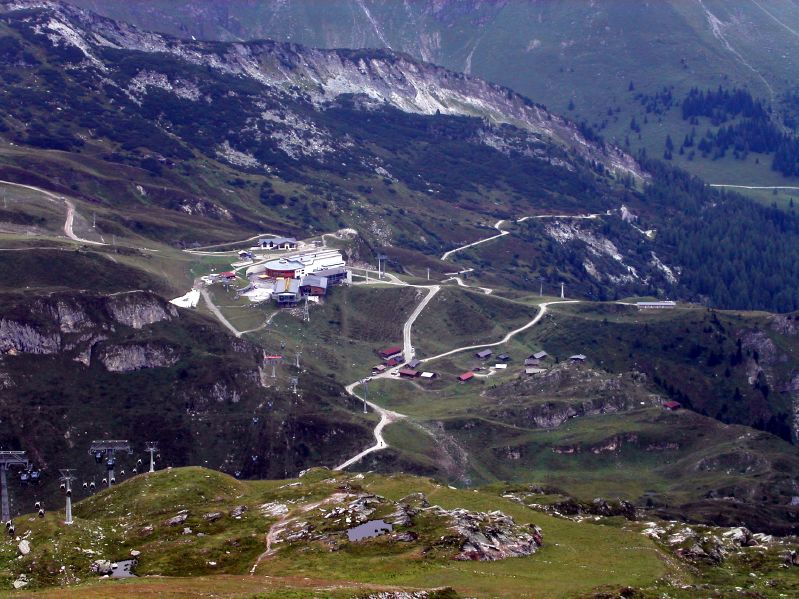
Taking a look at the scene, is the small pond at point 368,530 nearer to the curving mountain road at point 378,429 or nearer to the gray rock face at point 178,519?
the gray rock face at point 178,519

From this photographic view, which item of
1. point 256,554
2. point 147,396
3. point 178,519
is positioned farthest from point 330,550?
point 147,396

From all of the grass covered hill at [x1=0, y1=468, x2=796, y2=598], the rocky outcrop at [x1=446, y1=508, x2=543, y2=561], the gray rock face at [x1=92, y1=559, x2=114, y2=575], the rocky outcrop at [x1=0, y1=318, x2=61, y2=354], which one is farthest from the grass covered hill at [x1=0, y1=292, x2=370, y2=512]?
the rocky outcrop at [x1=446, y1=508, x2=543, y2=561]

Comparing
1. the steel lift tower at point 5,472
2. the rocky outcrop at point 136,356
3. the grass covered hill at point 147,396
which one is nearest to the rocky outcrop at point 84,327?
the rocky outcrop at point 136,356

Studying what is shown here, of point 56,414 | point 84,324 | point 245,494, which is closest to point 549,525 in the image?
point 245,494

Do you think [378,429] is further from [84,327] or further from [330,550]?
[330,550]

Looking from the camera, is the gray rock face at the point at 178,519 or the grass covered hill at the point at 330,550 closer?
the grass covered hill at the point at 330,550

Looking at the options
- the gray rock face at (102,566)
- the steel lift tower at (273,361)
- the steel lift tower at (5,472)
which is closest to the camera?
the gray rock face at (102,566)

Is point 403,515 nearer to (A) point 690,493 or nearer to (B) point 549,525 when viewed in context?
(B) point 549,525
